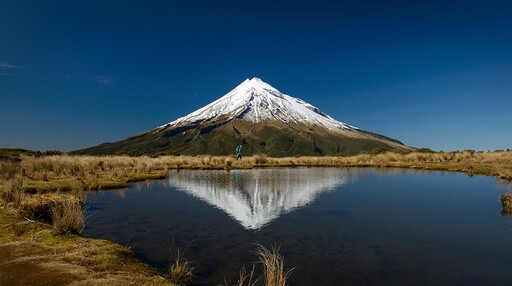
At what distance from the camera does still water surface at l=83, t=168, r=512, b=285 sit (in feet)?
27.3

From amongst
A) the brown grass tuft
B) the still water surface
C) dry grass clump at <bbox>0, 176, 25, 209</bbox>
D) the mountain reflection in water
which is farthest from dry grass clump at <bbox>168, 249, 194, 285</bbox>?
dry grass clump at <bbox>0, 176, 25, 209</bbox>

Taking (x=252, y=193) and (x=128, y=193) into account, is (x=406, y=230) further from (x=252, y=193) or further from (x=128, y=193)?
(x=128, y=193)

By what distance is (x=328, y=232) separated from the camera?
38.0ft

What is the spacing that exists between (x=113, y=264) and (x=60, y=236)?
3.10 metres

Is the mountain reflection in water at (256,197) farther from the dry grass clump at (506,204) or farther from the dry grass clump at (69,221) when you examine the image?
the dry grass clump at (506,204)

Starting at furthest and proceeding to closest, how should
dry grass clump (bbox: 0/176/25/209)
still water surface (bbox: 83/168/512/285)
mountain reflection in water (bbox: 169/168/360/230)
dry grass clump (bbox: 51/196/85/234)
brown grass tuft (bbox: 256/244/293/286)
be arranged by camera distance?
mountain reflection in water (bbox: 169/168/360/230)
dry grass clump (bbox: 0/176/25/209)
dry grass clump (bbox: 51/196/85/234)
still water surface (bbox: 83/168/512/285)
brown grass tuft (bbox: 256/244/293/286)

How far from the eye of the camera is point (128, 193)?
826 inches

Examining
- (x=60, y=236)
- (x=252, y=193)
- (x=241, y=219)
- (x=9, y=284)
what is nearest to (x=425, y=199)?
(x=252, y=193)

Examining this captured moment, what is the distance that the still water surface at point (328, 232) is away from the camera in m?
8.32

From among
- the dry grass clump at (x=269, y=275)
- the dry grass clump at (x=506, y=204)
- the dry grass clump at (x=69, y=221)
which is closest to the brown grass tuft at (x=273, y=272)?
the dry grass clump at (x=269, y=275)

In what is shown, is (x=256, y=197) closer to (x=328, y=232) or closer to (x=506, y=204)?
(x=328, y=232)

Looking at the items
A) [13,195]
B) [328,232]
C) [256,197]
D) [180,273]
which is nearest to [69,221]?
[180,273]

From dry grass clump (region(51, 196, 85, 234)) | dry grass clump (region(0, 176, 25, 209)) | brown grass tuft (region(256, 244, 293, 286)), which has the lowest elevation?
brown grass tuft (region(256, 244, 293, 286))

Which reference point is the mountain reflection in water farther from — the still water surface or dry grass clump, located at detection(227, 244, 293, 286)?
dry grass clump, located at detection(227, 244, 293, 286)
